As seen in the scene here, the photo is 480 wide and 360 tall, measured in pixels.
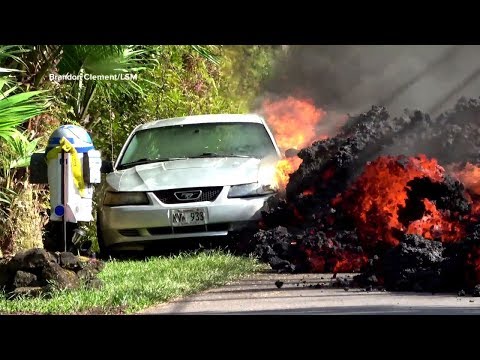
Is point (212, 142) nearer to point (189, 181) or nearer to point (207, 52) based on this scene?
point (189, 181)

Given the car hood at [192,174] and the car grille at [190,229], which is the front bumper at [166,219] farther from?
the car hood at [192,174]

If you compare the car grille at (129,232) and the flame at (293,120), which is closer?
the flame at (293,120)

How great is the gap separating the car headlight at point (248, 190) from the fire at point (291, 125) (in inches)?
6.6

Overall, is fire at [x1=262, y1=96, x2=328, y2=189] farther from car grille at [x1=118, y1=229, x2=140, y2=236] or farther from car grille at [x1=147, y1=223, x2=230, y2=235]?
car grille at [x1=118, y1=229, x2=140, y2=236]

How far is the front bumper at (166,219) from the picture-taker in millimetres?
10148

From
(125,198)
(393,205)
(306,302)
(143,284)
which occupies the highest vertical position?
(125,198)

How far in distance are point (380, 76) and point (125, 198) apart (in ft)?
7.25

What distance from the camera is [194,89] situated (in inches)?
422

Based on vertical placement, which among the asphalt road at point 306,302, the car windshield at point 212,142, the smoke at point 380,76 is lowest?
the asphalt road at point 306,302

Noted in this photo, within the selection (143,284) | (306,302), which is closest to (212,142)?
(143,284)

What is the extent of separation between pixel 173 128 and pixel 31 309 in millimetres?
1890

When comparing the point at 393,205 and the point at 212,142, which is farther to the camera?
the point at 212,142

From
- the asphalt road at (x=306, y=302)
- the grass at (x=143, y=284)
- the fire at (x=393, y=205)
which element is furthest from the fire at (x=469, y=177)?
the grass at (x=143, y=284)

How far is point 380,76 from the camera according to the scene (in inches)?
391
